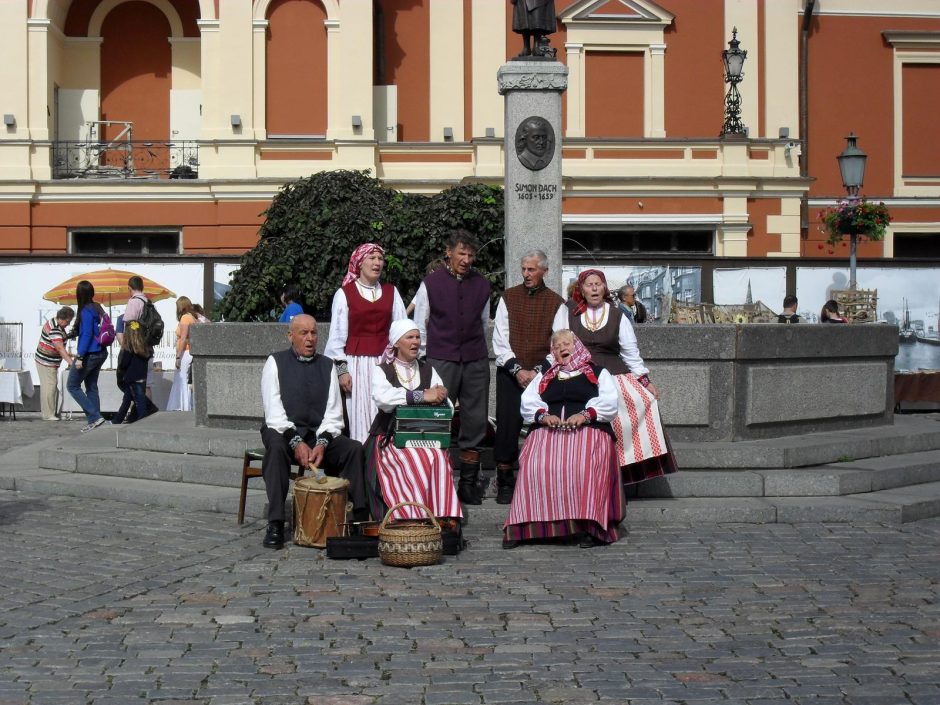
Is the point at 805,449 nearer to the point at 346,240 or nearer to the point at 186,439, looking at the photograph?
the point at 186,439

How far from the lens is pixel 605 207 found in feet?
92.5

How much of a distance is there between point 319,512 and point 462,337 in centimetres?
175

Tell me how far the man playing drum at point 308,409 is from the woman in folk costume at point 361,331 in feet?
1.15

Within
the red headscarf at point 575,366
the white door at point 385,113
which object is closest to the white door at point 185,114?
the white door at point 385,113

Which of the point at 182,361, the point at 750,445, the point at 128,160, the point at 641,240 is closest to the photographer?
the point at 750,445

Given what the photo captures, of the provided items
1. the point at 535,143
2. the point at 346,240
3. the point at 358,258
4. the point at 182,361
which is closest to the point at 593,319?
the point at 358,258

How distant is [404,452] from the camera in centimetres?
882

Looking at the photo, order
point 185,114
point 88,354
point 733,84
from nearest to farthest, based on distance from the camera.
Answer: point 88,354 → point 733,84 → point 185,114

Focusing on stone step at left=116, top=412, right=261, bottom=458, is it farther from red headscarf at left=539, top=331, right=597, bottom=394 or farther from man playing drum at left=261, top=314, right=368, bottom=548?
red headscarf at left=539, top=331, right=597, bottom=394

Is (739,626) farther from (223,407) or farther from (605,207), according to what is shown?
(605,207)

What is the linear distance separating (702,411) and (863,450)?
Result: 1.51 metres

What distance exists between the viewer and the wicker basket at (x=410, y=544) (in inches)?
316

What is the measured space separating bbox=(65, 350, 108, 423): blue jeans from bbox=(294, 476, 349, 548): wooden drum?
8447mm

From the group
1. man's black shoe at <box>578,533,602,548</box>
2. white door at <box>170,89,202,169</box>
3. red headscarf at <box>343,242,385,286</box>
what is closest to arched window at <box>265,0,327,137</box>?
white door at <box>170,89,202,169</box>
